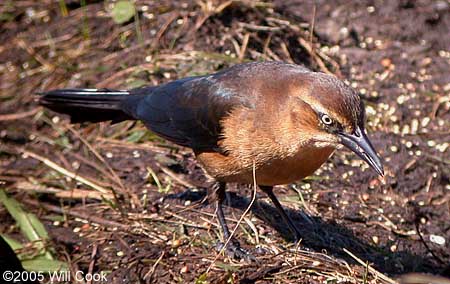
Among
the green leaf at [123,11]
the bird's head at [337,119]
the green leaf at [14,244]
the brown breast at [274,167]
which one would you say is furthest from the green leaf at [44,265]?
the green leaf at [123,11]

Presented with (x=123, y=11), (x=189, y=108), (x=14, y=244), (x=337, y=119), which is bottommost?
(x=14, y=244)

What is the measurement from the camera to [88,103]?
5641 millimetres

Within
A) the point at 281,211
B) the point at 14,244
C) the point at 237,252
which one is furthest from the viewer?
the point at 14,244

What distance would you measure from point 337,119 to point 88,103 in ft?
6.82

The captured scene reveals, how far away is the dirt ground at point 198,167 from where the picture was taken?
5.15 m

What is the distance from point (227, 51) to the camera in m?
6.86

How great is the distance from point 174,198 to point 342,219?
1176 mm

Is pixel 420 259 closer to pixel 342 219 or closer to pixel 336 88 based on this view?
pixel 342 219

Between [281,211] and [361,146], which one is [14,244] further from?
[361,146]

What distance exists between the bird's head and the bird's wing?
0.54 meters

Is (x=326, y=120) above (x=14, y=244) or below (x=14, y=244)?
above

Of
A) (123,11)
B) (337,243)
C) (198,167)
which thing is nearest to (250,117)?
(337,243)

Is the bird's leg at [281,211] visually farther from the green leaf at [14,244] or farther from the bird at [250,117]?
the green leaf at [14,244]

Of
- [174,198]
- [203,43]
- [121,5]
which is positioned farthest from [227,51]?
[174,198]
